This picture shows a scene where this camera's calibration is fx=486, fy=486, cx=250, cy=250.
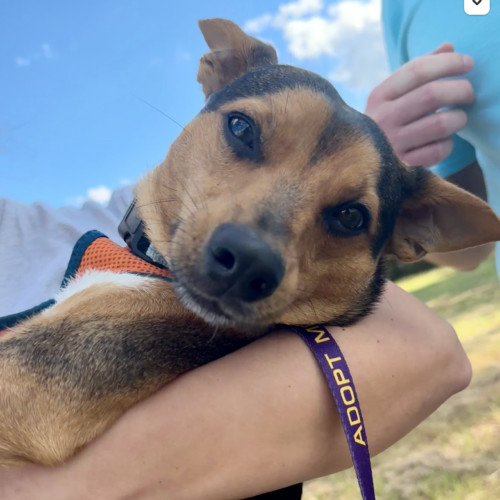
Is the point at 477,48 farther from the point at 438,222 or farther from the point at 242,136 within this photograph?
the point at 242,136

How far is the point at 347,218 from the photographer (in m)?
2.29

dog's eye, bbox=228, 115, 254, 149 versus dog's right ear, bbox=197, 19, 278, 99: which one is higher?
dog's right ear, bbox=197, 19, 278, 99

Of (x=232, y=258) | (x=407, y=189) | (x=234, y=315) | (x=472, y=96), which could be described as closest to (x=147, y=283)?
(x=234, y=315)

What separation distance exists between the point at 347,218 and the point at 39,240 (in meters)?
2.01

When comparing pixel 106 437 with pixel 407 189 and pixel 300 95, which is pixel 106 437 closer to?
pixel 300 95

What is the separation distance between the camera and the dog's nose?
163cm

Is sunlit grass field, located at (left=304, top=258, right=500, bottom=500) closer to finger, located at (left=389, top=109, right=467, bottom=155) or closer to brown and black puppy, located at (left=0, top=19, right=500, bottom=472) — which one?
brown and black puppy, located at (left=0, top=19, right=500, bottom=472)

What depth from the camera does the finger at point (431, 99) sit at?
2.81m

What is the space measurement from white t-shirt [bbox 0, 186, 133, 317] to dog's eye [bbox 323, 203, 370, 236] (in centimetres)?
160

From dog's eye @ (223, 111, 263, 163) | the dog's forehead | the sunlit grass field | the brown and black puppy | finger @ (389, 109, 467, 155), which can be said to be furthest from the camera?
the sunlit grass field

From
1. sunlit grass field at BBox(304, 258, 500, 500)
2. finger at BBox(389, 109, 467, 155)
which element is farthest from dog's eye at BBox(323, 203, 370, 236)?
sunlit grass field at BBox(304, 258, 500, 500)

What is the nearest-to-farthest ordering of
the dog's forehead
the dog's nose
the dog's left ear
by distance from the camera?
the dog's nose → the dog's left ear → the dog's forehead

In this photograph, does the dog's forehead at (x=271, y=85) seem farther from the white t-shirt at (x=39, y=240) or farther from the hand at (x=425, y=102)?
the white t-shirt at (x=39, y=240)

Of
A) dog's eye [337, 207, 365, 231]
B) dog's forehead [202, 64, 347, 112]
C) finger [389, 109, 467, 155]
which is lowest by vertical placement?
dog's eye [337, 207, 365, 231]
